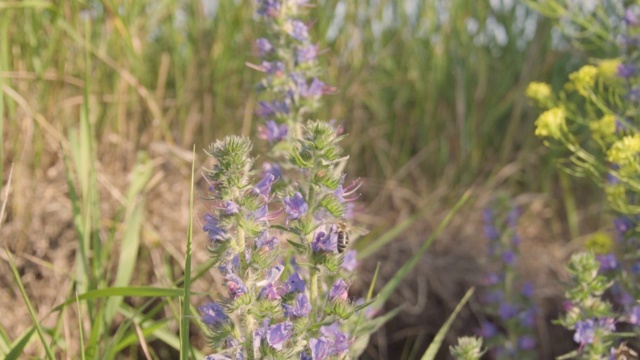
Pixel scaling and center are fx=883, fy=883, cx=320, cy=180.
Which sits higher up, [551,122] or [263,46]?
[263,46]

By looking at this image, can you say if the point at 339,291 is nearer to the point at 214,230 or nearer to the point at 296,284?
the point at 296,284

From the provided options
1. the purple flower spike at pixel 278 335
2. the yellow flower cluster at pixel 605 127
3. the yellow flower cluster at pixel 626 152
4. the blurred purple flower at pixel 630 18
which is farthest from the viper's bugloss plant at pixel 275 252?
the blurred purple flower at pixel 630 18

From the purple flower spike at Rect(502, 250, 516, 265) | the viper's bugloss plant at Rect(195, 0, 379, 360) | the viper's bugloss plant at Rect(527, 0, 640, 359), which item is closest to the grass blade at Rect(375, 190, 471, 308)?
the viper's bugloss plant at Rect(527, 0, 640, 359)

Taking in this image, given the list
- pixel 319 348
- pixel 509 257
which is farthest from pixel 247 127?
pixel 319 348

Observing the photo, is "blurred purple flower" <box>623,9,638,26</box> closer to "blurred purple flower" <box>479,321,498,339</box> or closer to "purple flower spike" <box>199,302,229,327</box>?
"blurred purple flower" <box>479,321,498,339</box>

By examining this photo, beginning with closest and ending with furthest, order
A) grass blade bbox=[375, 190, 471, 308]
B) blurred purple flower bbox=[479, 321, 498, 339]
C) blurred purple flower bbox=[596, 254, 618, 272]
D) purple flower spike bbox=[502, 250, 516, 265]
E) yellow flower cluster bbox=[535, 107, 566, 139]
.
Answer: grass blade bbox=[375, 190, 471, 308], yellow flower cluster bbox=[535, 107, 566, 139], blurred purple flower bbox=[596, 254, 618, 272], purple flower spike bbox=[502, 250, 516, 265], blurred purple flower bbox=[479, 321, 498, 339]
